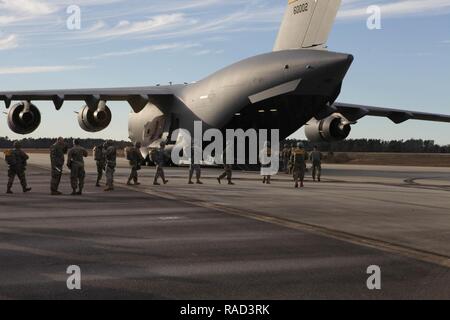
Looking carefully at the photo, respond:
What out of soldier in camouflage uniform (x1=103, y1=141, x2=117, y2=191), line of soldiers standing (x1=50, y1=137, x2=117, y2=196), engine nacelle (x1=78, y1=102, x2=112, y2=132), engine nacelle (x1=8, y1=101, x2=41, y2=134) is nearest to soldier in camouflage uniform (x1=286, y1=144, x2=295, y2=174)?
engine nacelle (x1=78, y1=102, x2=112, y2=132)

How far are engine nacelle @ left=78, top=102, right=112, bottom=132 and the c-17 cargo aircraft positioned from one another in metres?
0.06

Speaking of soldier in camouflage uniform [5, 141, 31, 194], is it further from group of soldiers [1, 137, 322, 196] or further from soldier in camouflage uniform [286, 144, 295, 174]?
soldier in camouflage uniform [286, 144, 295, 174]

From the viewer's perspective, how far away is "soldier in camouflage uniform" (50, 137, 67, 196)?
16625 millimetres

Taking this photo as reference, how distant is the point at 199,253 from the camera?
7.88 m

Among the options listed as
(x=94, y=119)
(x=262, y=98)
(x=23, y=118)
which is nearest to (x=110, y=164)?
(x=262, y=98)

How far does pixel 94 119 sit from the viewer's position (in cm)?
3269

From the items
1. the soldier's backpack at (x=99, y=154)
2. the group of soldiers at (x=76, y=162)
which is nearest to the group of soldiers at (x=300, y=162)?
the group of soldiers at (x=76, y=162)

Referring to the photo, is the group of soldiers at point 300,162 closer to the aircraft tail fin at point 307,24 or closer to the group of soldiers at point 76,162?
the group of soldiers at point 76,162

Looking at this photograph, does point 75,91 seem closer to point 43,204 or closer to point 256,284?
point 43,204

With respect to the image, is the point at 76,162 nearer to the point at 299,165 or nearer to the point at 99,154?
the point at 99,154

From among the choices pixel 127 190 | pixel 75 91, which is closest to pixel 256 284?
pixel 127 190

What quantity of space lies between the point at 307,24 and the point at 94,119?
1385cm

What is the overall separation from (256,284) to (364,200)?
1001 cm
